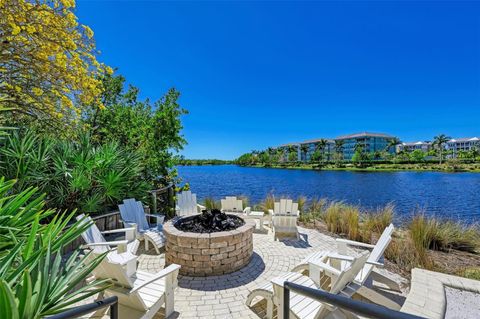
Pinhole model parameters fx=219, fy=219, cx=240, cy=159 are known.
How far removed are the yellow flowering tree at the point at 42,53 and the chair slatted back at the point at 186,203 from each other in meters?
3.57

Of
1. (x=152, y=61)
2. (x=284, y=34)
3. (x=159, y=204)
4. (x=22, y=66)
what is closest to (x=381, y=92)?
(x=284, y=34)

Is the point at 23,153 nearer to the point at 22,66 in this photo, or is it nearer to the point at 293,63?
the point at 22,66

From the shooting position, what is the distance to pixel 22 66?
211 inches

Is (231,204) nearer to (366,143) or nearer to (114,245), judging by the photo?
(114,245)

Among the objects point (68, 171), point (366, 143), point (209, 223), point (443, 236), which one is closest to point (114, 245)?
point (209, 223)

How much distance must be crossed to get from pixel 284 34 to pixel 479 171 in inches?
1756

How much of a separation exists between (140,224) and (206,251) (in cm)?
231

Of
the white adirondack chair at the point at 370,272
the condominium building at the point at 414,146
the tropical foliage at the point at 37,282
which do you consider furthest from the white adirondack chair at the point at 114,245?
the condominium building at the point at 414,146

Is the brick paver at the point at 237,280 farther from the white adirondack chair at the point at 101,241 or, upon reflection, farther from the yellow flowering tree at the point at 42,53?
the yellow flowering tree at the point at 42,53

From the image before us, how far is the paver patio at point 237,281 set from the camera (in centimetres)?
292

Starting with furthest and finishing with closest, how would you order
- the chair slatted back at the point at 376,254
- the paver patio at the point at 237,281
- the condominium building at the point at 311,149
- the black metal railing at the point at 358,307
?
the condominium building at the point at 311,149, the chair slatted back at the point at 376,254, the paver patio at the point at 237,281, the black metal railing at the point at 358,307

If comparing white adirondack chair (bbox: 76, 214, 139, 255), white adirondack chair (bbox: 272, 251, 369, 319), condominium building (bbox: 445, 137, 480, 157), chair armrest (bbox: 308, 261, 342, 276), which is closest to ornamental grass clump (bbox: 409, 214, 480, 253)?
white adirondack chair (bbox: 272, 251, 369, 319)

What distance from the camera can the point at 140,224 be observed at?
5.26 m

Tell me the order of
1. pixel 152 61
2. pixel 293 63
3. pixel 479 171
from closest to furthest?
pixel 152 61 < pixel 293 63 < pixel 479 171
